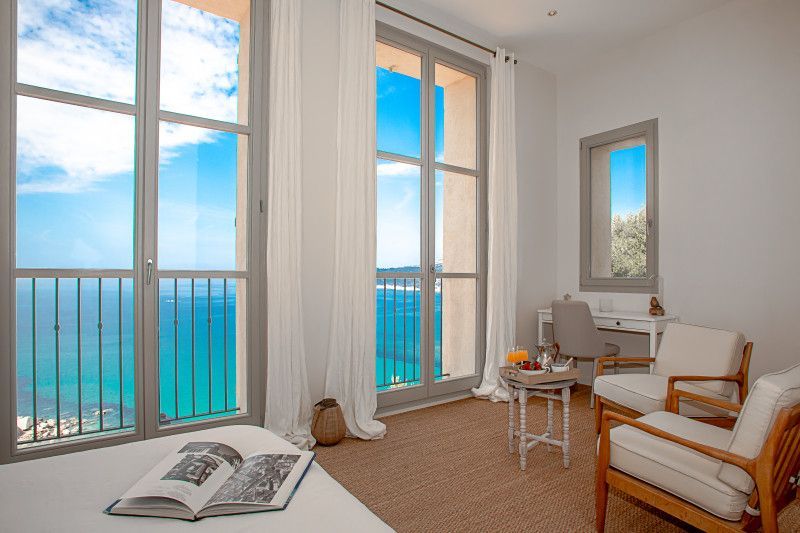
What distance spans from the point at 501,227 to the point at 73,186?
334 centimetres

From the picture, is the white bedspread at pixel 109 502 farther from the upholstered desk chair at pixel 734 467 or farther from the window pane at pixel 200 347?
the window pane at pixel 200 347

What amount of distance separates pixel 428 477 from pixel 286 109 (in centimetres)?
252

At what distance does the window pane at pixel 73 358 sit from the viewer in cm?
254

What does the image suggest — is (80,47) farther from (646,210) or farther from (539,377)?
(646,210)

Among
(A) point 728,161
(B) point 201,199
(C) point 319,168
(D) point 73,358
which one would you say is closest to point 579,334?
(A) point 728,161

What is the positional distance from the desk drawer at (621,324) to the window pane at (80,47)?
407 cm

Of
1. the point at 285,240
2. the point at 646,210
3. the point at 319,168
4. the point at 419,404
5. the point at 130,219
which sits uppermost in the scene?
the point at 319,168

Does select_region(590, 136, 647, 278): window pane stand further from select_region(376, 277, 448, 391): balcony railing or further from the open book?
the open book

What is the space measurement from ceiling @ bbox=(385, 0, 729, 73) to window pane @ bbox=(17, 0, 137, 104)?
200 centimetres

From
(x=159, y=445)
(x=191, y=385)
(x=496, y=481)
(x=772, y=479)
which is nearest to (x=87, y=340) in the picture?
(x=191, y=385)

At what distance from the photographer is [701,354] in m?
2.91

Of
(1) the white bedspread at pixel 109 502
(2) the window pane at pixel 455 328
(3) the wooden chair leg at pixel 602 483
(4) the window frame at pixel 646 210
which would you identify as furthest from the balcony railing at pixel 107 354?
(4) the window frame at pixel 646 210

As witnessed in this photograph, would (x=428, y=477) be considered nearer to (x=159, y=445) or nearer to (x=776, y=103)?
(x=159, y=445)

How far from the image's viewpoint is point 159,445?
1.52 m
